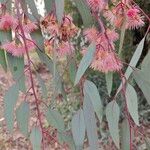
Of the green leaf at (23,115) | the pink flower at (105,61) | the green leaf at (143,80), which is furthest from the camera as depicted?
the green leaf at (23,115)

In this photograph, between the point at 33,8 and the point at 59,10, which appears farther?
the point at 33,8

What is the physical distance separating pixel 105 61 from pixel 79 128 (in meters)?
0.18

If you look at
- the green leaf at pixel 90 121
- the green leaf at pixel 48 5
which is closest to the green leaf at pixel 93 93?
the green leaf at pixel 90 121

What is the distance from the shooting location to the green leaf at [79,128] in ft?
3.27

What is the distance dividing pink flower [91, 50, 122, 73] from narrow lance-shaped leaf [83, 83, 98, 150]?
92 mm

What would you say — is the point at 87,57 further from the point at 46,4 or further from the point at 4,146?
the point at 4,146

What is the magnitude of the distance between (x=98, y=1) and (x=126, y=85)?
17 centimetres

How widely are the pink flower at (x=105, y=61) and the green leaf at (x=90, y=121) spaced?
0.30 feet

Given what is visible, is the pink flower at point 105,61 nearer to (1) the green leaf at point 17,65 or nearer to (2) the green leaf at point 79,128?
(2) the green leaf at point 79,128

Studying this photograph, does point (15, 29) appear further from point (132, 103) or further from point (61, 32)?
point (132, 103)

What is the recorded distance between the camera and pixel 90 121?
0.99 metres

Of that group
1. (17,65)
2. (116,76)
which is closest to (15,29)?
(17,65)

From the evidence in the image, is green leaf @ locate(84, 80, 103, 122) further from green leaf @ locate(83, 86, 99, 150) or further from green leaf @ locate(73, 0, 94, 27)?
green leaf @ locate(73, 0, 94, 27)

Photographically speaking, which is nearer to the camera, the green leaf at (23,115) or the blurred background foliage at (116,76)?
the green leaf at (23,115)
